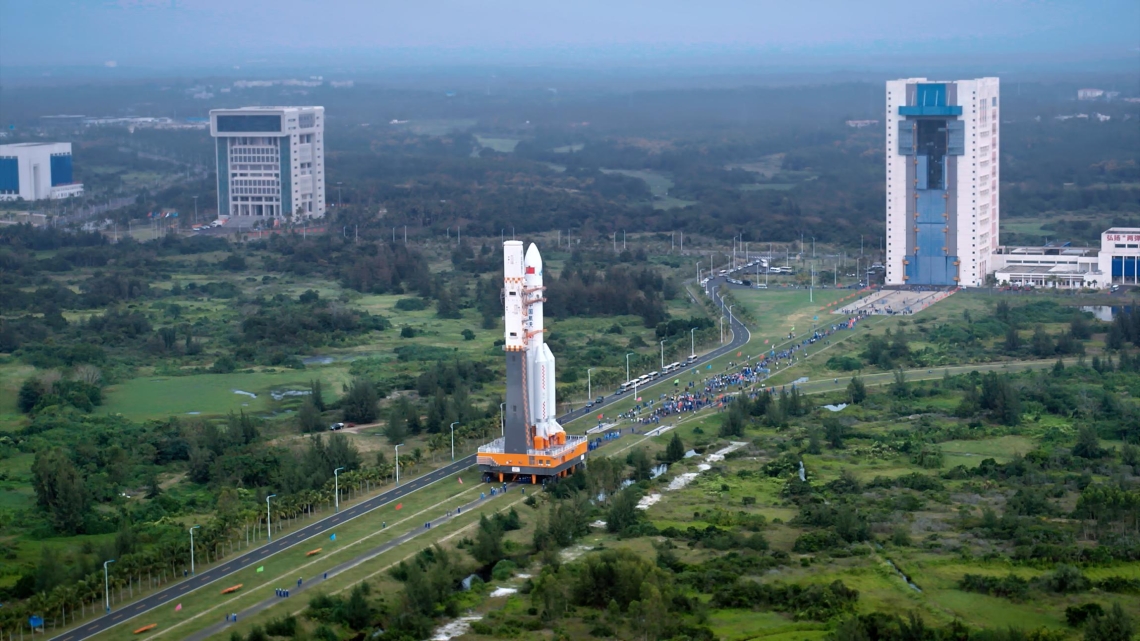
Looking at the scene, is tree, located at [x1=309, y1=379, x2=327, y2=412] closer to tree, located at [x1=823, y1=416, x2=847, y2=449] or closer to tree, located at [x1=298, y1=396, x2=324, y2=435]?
tree, located at [x1=298, y1=396, x2=324, y2=435]

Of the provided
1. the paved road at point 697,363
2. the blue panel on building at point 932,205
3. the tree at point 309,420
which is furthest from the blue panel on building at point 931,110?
the tree at point 309,420

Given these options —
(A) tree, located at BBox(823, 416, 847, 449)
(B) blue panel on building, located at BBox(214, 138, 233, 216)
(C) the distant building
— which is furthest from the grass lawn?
(C) the distant building

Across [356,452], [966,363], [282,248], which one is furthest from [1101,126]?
[356,452]

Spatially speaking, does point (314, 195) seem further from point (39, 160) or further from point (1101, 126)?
point (1101, 126)

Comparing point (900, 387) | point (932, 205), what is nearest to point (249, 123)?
point (932, 205)

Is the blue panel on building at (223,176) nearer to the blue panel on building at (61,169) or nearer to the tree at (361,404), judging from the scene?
the blue panel on building at (61,169)

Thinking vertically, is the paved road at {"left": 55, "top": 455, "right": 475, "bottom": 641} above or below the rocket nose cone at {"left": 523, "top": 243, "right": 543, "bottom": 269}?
below
